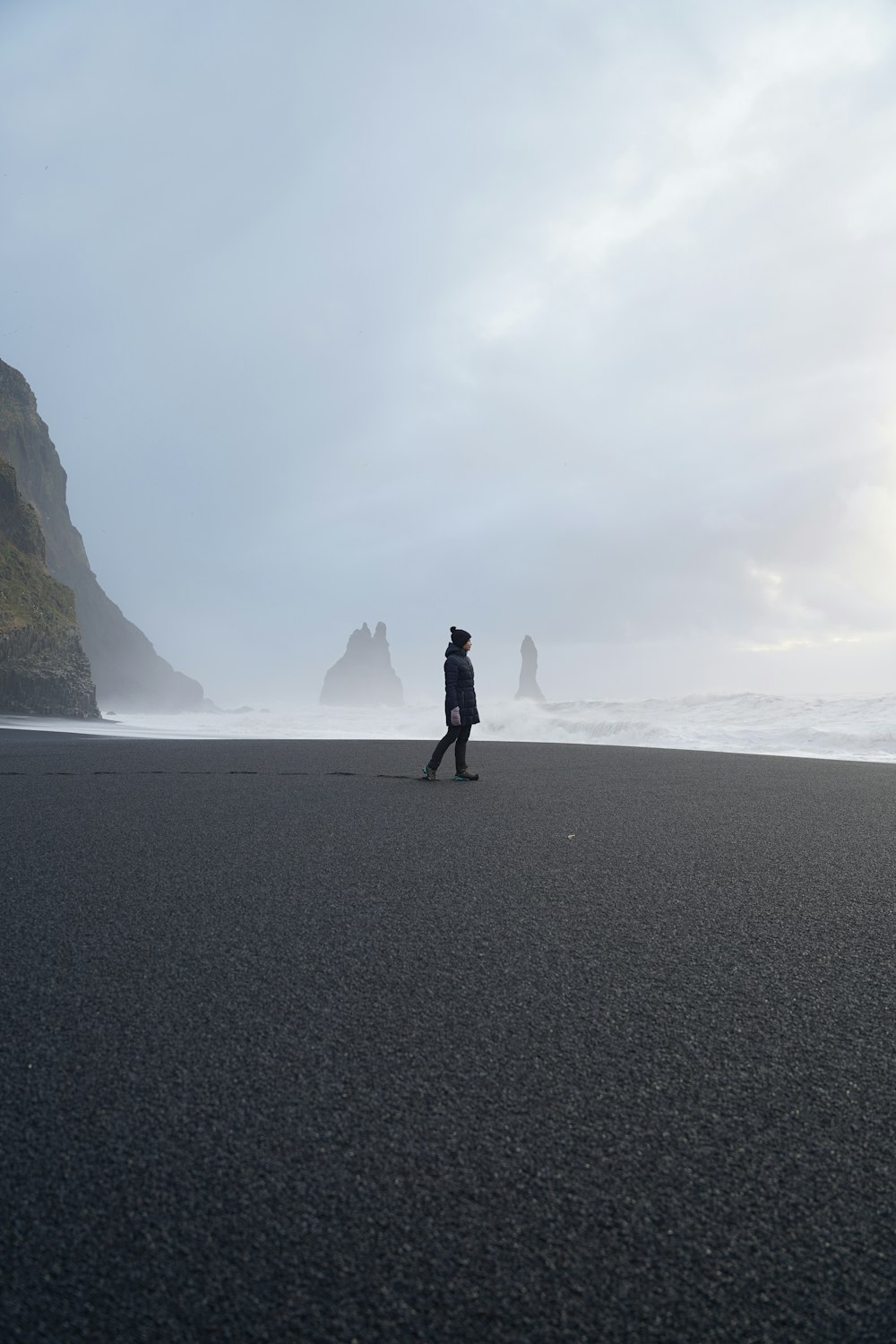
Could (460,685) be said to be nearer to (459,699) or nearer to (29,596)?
(459,699)

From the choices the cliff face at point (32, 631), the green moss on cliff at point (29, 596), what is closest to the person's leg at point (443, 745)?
the cliff face at point (32, 631)

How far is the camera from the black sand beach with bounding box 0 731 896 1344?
134 centimetres

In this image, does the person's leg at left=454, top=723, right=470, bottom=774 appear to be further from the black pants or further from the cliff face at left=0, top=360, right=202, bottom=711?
the cliff face at left=0, top=360, right=202, bottom=711

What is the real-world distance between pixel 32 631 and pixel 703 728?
4343 cm

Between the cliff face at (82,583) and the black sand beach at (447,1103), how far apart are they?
6325cm

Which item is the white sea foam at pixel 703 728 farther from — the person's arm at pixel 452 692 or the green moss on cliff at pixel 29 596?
the green moss on cliff at pixel 29 596

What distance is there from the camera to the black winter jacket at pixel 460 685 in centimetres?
918

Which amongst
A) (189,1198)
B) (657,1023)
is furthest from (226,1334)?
(657,1023)

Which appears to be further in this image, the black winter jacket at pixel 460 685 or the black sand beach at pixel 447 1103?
the black winter jacket at pixel 460 685

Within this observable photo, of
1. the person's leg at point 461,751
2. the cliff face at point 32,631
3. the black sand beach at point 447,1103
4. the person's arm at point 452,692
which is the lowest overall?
the black sand beach at point 447,1103

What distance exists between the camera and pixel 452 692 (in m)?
9.18

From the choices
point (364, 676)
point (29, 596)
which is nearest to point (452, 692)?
point (29, 596)

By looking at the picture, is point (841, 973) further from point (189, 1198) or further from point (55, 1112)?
point (55, 1112)

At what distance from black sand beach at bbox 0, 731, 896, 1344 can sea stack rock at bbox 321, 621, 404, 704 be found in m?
167
